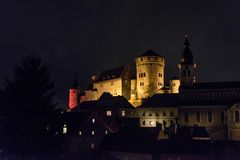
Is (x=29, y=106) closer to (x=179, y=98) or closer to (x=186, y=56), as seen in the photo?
(x=179, y=98)

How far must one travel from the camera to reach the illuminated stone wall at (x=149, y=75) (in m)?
107

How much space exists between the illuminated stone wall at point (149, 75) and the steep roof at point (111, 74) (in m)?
7.70

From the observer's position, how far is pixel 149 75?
108 m

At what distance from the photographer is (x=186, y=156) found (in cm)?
4753

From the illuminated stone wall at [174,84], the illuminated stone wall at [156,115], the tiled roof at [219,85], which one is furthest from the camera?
the illuminated stone wall at [174,84]

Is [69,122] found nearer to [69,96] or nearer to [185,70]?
[185,70]

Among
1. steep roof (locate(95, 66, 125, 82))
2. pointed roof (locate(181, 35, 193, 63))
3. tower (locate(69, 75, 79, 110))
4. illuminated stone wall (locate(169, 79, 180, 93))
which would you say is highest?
pointed roof (locate(181, 35, 193, 63))

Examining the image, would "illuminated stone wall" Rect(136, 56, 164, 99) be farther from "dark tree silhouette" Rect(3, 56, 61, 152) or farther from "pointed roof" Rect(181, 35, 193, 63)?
"dark tree silhouette" Rect(3, 56, 61, 152)

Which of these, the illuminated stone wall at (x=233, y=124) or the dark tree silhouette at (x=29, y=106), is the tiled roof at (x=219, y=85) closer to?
the illuminated stone wall at (x=233, y=124)

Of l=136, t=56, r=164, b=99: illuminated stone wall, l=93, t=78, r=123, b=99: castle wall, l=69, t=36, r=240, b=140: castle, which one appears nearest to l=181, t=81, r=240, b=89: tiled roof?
l=69, t=36, r=240, b=140: castle

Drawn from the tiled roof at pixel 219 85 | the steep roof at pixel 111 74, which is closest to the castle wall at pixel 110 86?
the steep roof at pixel 111 74

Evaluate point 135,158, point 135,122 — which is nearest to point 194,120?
point 135,122

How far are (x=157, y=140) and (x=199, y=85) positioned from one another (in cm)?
3647

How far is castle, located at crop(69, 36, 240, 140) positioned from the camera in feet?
259
